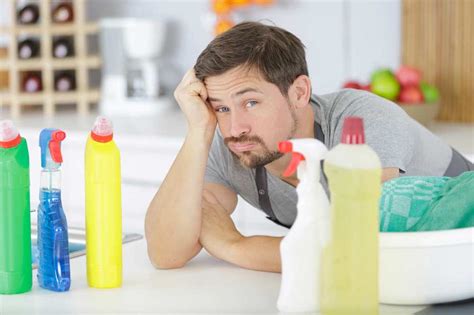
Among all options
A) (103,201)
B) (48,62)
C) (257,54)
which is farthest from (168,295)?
(48,62)

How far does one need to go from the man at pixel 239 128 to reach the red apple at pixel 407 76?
4.09 feet

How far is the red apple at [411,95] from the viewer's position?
10.6 feet

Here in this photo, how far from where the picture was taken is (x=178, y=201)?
1.86 m

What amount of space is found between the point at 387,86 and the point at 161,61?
107cm

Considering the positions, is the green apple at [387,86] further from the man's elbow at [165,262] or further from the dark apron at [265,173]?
the man's elbow at [165,262]

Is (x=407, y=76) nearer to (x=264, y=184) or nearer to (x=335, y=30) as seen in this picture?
(x=335, y=30)

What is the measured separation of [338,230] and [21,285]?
22.4 inches

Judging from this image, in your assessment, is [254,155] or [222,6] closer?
[254,155]

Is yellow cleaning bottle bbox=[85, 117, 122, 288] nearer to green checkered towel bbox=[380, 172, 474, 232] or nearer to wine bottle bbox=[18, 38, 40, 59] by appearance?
green checkered towel bbox=[380, 172, 474, 232]

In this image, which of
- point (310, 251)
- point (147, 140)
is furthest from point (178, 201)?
point (147, 140)

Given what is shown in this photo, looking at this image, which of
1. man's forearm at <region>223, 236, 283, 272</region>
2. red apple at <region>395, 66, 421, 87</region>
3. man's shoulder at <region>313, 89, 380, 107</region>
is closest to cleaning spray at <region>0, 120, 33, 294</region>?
man's forearm at <region>223, 236, 283, 272</region>

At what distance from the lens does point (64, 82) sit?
3.86m

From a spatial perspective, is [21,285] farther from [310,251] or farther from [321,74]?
[321,74]

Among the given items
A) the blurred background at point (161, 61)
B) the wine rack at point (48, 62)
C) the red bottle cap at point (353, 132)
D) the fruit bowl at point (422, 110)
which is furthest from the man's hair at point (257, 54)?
the wine rack at point (48, 62)
